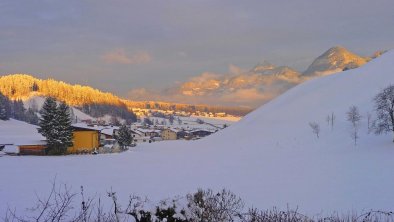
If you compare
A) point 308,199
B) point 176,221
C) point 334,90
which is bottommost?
point 308,199

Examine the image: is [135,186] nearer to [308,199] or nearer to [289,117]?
[308,199]

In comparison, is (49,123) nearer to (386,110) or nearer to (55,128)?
(55,128)

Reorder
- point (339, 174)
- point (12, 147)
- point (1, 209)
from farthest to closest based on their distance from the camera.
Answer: point (12, 147)
point (339, 174)
point (1, 209)

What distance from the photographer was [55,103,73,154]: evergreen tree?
5984cm

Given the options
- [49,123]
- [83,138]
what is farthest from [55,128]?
[83,138]

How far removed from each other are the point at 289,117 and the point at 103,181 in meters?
Result: 79.8

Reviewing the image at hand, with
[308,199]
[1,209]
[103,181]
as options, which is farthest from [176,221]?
[103,181]

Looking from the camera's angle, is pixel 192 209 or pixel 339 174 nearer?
pixel 192 209

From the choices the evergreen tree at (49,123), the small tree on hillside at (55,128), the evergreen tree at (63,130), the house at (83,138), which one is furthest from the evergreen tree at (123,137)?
the evergreen tree at (49,123)

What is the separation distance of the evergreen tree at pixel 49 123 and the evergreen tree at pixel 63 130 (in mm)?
547

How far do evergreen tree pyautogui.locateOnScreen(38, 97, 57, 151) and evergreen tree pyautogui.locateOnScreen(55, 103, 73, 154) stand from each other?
0.55 meters

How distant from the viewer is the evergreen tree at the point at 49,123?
59.4m

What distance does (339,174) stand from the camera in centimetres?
3228

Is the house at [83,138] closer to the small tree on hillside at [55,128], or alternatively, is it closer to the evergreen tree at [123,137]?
the small tree on hillside at [55,128]
